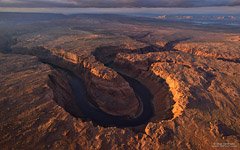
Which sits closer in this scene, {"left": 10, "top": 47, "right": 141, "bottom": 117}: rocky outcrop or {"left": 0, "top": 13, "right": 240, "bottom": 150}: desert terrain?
{"left": 0, "top": 13, "right": 240, "bottom": 150}: desert terrain

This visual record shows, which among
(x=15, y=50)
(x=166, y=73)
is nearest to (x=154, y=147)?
(x=166, y=73)

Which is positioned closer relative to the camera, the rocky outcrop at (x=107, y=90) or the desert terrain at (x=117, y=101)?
the desert terrain at (x=117, y=101)

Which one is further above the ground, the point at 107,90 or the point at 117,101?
the point at 107,90

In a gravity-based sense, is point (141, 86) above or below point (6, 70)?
below

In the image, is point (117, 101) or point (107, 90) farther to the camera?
point (107, 90)

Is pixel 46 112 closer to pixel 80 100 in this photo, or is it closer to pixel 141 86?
pixel 80 100

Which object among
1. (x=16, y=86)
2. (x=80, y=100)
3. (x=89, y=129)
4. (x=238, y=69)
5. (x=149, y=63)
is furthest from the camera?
(x=149, y=63)

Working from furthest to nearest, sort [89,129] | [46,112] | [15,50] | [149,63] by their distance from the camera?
[15,50] → [149,63] → [46,112] → [89,129]

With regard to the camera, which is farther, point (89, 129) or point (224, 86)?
point (224, 86)
